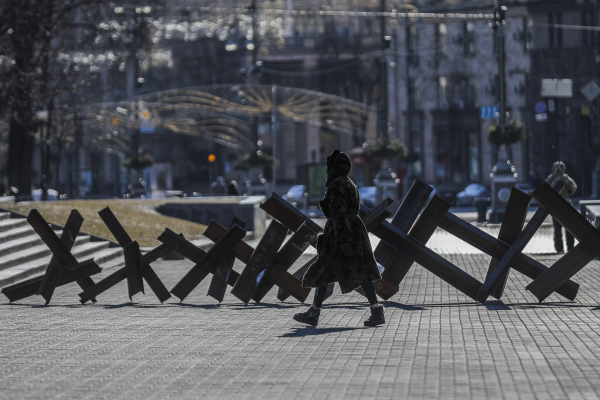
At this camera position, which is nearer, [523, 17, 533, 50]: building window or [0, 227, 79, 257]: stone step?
[0, 227, 79, 257]: stone step

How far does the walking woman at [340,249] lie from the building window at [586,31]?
157 feet

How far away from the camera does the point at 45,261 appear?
16.3 m

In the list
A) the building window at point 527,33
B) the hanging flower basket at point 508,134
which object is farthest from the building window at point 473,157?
the hanging flower basket at point 508,134

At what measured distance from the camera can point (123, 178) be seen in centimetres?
7044

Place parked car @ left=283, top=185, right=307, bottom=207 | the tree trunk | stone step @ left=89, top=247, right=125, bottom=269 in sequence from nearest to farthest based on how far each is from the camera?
stone step @ left=89, top=247, right=125, bottom=269, the tree trunk, parked car @ left=283, top=185, right=307, bottom=207

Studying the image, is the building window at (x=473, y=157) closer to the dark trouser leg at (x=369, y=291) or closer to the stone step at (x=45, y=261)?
the stone step at (x=45, y=261)

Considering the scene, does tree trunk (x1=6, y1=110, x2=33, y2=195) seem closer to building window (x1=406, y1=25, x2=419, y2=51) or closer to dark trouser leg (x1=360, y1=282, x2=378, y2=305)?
dark trouser leg (x1=360, y1=282, x2=378, y2=305)

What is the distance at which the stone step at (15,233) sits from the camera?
16875 mm

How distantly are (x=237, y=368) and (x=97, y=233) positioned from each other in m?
13.7

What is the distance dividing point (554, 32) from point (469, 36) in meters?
6.24

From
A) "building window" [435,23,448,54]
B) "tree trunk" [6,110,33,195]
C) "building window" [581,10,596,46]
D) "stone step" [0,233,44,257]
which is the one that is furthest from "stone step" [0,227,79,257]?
"building window" [435,23,448,54]

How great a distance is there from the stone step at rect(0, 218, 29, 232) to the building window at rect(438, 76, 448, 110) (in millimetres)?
44774

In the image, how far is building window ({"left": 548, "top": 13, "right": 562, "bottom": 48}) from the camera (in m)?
55.0

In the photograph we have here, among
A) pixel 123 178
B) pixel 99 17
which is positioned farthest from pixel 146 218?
pixel 123 178
